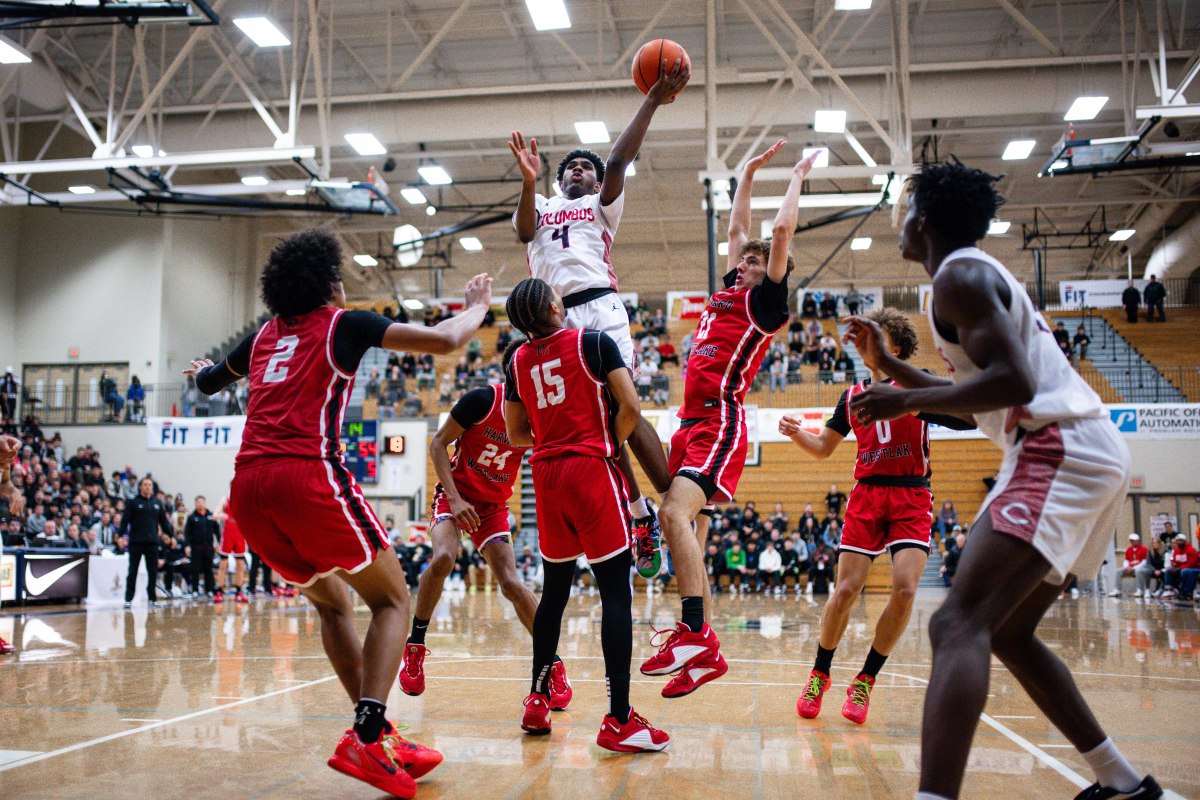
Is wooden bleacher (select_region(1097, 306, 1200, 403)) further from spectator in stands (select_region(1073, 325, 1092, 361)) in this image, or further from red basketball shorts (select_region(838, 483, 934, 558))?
red basketball shorts (select_region(838, 483, 934, 558))

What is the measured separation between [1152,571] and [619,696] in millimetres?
18484

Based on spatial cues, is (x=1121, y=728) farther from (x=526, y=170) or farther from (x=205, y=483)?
(x=205, y=483)

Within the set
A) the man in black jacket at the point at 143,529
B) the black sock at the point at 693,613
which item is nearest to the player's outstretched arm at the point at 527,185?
the black sock at the point at 693,613

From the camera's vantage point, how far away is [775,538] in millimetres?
21047

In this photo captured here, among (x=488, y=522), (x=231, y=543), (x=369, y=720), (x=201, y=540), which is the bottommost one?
(x=231, y=543)

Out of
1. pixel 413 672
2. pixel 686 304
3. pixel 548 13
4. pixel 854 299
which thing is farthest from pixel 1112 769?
pixel 686 304

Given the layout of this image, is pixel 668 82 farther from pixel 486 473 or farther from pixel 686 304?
pixel 686 304

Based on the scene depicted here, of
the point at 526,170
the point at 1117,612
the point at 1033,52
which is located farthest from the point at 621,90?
the point at 526,170

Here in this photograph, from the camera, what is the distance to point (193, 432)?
1012 inches

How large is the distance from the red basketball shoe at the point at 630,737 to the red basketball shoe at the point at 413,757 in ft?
2.53

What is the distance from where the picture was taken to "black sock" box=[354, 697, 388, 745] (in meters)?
3.46

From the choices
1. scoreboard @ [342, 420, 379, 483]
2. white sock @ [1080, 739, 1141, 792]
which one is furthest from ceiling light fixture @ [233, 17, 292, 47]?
white sock @ [1080, 739, 1141, 792]

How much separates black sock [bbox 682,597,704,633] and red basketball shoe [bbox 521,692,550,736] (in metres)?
0.74

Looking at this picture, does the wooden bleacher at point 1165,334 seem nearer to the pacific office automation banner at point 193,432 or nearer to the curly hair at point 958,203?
the pacific office automation banner at point 193,432
